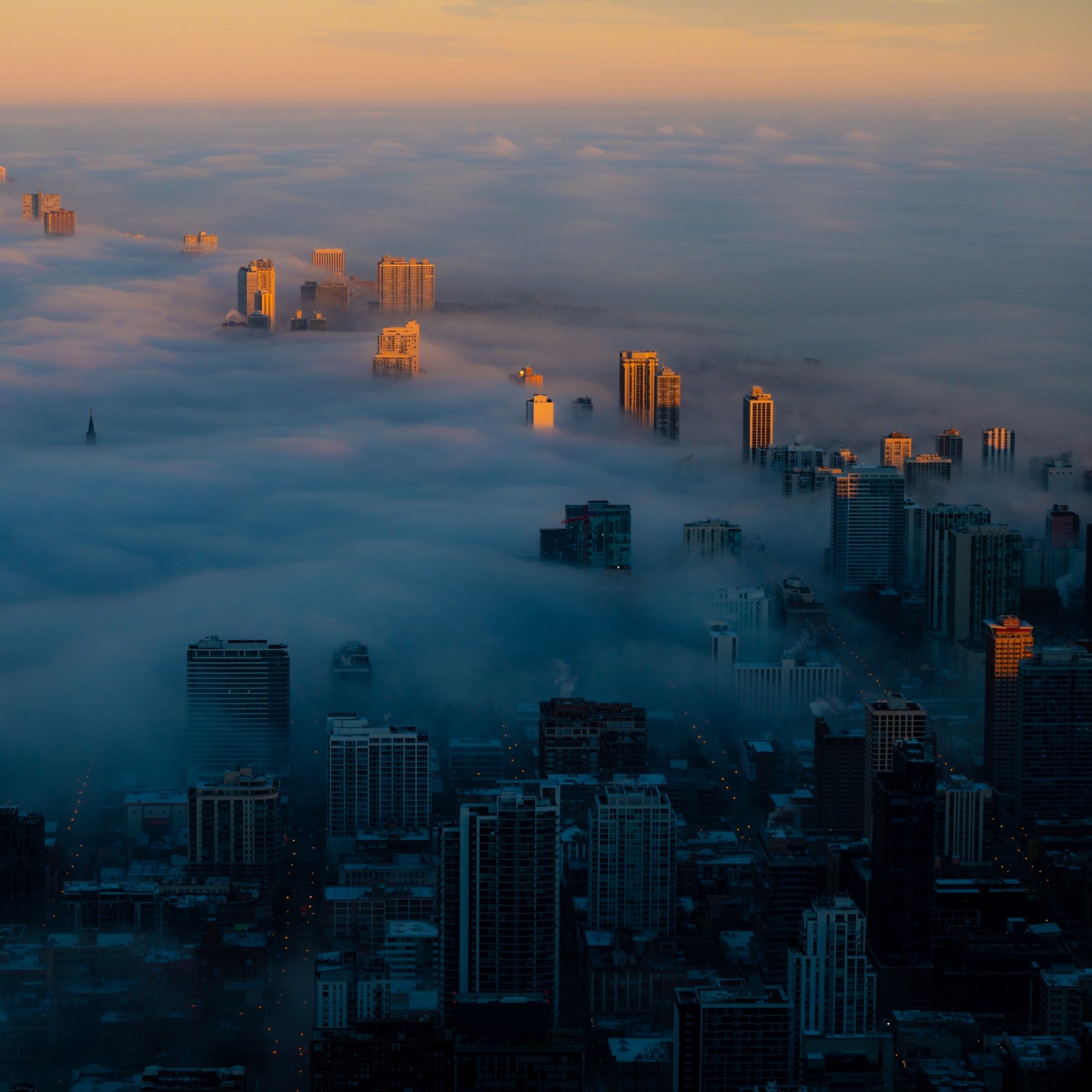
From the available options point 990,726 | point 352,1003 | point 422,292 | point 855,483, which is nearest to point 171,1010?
point 352,1003

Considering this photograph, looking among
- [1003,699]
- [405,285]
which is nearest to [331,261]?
[405,285]

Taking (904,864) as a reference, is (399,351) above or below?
above

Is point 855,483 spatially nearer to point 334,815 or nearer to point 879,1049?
point 334,815

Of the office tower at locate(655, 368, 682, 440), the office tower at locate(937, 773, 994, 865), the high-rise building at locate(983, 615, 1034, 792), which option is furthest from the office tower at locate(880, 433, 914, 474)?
the office tower at locate(937, 773, 994, 865)

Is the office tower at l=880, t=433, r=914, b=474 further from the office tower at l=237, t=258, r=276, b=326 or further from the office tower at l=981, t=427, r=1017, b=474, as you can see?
the office tower at l=237, t=258, r=276, b=326

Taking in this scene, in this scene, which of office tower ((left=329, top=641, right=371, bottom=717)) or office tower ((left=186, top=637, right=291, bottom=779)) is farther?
office tower ((left=329, top=641, right=371, bottom=717))

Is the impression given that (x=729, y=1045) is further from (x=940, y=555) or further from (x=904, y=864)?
(x=940, y=555)

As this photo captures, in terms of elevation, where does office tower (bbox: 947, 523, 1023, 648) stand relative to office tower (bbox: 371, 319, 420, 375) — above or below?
below
